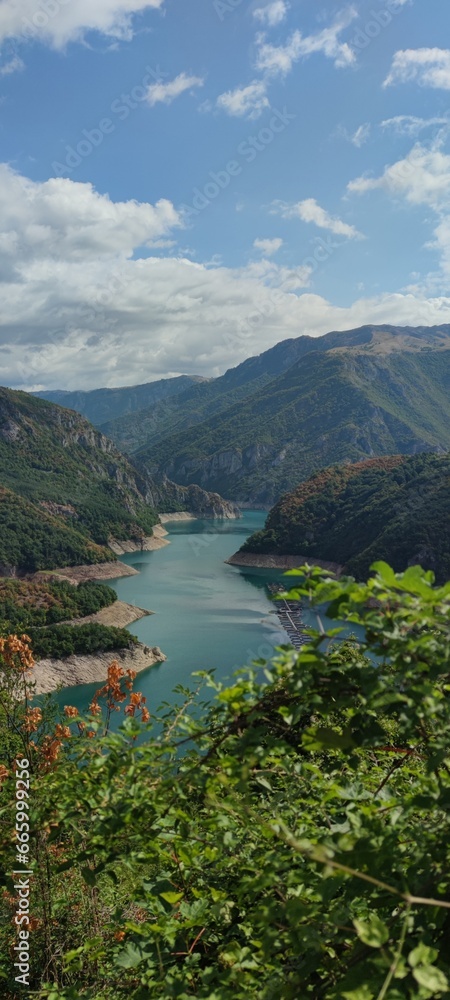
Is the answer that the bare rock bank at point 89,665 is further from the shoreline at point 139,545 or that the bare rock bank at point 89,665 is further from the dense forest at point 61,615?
the shoreline at point 139,545

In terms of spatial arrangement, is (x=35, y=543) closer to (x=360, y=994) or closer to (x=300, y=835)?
(x=300, y=835)

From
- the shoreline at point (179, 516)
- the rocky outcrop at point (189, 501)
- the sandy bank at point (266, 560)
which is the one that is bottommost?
the sandy bank at point (266, 560)

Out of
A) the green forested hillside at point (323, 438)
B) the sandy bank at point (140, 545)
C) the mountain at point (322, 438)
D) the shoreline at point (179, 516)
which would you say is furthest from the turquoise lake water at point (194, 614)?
the green forested hillside at point (323, 438)

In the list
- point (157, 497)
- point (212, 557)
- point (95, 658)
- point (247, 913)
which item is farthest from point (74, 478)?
point (247, 913)

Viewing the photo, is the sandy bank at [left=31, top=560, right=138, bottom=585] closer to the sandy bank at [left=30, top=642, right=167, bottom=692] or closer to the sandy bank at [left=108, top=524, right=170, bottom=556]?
the sandy bank at [left=108, top=524, right=170, bottom=556]

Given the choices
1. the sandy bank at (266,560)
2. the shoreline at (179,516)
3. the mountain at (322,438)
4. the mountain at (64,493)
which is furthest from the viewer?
the mountain at (322,438)

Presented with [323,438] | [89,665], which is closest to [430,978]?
[89,665]

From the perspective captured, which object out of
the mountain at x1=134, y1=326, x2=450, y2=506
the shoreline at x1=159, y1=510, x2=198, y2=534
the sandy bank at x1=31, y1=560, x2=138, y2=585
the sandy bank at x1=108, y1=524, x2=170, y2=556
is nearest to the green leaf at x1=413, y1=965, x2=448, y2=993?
the sandy bank at x1=31, y1=560, x2=138, y2=585
